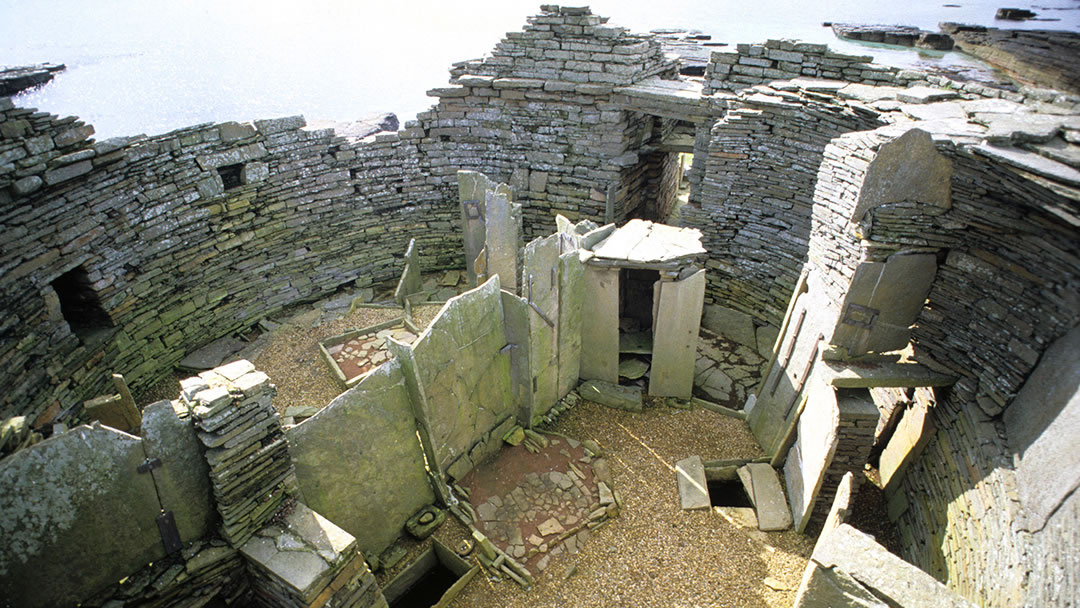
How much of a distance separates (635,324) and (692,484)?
3223 mm

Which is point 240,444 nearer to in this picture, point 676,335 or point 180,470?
point 180,470

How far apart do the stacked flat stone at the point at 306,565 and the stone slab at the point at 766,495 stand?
411cm

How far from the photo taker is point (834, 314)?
604 cm

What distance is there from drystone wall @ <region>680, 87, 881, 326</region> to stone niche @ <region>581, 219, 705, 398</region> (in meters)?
1.74

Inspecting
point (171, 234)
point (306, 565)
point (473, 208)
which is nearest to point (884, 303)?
point (306, 565)

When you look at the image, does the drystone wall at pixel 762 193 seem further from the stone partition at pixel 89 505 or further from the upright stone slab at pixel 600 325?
the stone partition at pixel 89 505

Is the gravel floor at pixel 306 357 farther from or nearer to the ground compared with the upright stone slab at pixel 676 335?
nearer to the ground

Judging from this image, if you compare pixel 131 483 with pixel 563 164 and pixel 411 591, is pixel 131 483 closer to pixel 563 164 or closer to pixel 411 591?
pixel 411 591

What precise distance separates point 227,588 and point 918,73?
10128 mm

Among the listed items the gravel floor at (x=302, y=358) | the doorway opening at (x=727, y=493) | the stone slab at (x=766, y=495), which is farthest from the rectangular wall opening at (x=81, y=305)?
the stone slab at (x=766, y=495)

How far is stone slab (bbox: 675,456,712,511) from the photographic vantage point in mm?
6336

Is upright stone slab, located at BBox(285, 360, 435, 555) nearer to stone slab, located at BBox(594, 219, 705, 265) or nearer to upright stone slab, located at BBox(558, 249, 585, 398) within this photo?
upright stone slab, located at BBox(558, 249, 585, 398)

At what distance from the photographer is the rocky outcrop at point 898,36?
14789 mm

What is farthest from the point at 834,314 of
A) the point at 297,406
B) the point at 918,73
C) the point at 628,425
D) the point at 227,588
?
the point at 297,406
